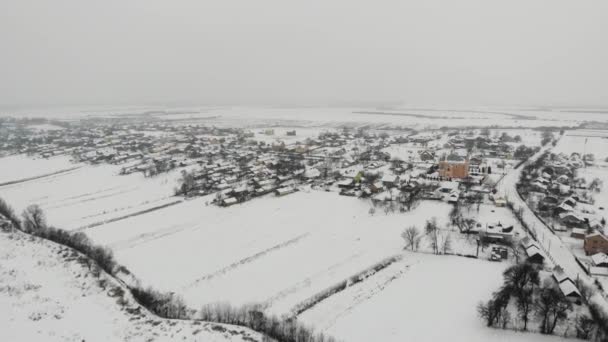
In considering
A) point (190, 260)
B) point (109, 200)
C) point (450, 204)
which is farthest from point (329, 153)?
point (190, 260)

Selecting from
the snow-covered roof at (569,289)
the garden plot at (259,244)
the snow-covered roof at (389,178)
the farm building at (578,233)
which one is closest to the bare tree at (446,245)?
the garden plot at (259,244)

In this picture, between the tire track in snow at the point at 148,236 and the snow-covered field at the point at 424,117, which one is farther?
the snow-covered field at the point at 424,117

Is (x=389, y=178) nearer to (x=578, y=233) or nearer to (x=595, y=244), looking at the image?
(x=578, y=233)

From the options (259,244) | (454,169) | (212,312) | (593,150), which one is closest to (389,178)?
(454,169)

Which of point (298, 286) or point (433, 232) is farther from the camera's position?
point (433, 232)

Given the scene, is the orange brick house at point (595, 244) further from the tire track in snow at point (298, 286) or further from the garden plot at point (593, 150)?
the tire track in snow at point (298, 286)

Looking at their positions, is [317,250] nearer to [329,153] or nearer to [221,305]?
[221,305]
